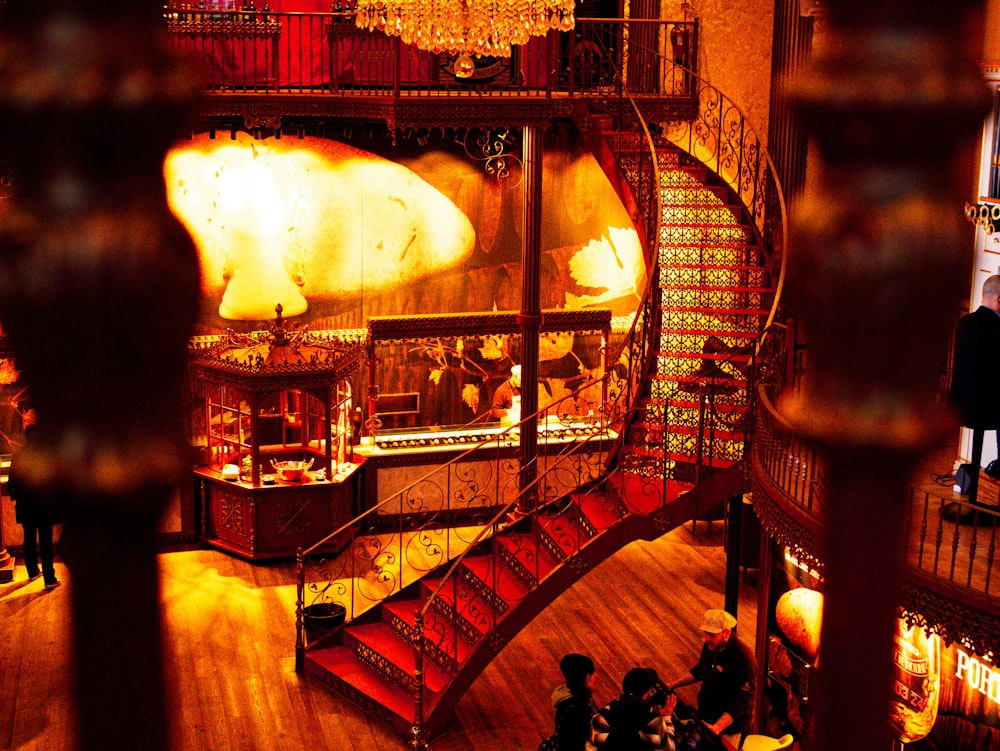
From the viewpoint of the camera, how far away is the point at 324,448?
43.5 ft

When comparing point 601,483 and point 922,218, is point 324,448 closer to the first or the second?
point 601,483

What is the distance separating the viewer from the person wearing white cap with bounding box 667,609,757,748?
8.01 m

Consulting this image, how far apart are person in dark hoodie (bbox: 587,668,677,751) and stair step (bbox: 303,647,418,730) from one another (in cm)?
301

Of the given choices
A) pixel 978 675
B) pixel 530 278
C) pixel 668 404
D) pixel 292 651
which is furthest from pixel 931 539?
pixel 530 278

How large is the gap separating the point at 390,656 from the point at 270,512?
10.4 ft

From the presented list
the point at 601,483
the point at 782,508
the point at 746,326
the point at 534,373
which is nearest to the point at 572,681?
the point at 782,508

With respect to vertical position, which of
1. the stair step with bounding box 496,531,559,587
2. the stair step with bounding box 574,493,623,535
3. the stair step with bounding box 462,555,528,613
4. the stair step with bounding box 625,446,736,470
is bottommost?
the stair step with bounding box 462,555,528,613

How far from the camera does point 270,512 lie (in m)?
12.7

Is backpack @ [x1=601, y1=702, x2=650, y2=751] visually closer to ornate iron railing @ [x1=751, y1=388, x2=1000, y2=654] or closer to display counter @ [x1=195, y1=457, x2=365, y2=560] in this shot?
ornate iron railing @ [x1=751, y1=388, x2=1000, y2=654]

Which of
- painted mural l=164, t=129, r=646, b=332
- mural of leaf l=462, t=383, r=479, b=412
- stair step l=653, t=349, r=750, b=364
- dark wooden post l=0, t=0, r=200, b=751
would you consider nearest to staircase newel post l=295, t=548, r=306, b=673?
stair step l=653, t=349, r=750, b=364

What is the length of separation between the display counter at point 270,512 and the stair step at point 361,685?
8.12 ft

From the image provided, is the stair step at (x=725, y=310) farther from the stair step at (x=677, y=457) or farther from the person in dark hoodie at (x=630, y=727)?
the person in dark hoodie at (x=630, y=727)

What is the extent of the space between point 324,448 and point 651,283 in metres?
4.59

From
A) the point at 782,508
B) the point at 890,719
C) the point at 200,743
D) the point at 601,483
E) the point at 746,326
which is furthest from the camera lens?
the point at 746,326
